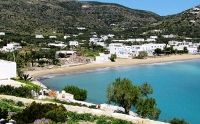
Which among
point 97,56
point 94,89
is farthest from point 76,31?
point 94,89

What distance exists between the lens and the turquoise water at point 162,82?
38.6 m

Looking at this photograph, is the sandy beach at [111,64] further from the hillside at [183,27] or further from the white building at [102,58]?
the hillside at [183,27]

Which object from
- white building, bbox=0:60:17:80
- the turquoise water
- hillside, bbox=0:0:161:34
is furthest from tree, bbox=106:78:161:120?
hillside, bbox=0:0:161:34

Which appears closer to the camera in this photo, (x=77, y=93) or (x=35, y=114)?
(x=35, y=114)

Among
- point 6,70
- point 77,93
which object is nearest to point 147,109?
point 77,93

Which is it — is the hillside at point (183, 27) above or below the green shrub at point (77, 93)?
above

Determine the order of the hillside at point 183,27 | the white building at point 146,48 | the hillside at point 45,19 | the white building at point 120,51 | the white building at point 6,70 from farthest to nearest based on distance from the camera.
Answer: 1. the hillside at point 183,27
2. the hillside at point 45,19
3. the white building at point 146,48
4. the white building at point 120,51
5. the white building at point 6,70

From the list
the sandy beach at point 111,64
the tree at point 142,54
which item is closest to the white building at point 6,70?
the sandy beach at point 111,64

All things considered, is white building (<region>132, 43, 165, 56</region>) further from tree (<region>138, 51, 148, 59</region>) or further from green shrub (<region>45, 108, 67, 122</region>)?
green shrub (<region>45, 108, 67, 122</region>)

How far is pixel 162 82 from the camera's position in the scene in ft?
203

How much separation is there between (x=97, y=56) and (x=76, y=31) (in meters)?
64.9

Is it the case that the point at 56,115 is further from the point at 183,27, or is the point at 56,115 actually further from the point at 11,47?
the point at 183,27

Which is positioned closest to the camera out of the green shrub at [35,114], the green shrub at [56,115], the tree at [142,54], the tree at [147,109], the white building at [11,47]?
the green shrub at [35,114]

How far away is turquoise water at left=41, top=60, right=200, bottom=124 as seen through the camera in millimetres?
38638
